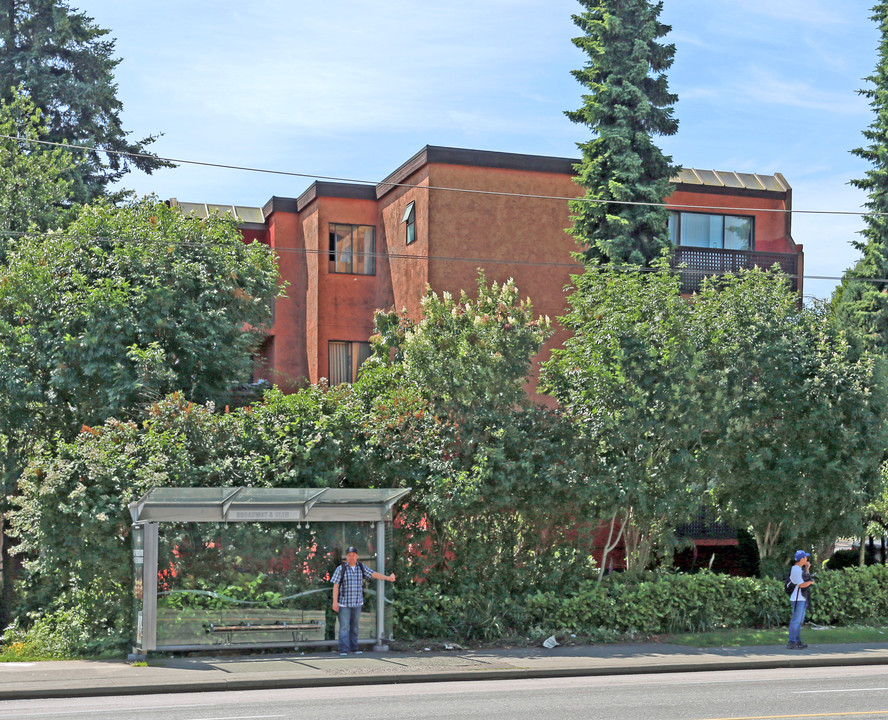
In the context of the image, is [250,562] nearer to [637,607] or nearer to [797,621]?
[637,607]

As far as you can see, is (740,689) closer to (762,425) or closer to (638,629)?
(638,629)

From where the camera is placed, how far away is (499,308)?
20.2m

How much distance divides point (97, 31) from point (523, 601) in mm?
23379

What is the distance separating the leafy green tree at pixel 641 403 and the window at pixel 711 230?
11.5 metres

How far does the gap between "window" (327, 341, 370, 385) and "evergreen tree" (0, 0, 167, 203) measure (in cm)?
859

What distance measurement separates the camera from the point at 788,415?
74.6 feet

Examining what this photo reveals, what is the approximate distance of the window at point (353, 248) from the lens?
32750 millimetres

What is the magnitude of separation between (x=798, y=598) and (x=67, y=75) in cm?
2571

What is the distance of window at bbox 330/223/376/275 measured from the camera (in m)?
32.8

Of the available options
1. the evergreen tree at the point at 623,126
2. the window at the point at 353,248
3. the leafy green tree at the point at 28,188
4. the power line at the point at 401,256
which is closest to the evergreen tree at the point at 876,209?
the power line at the point at 401,256

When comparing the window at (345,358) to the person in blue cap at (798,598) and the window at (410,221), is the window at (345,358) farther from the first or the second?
the person in blue cap at (798,598)

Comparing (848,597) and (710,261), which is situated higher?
(710,261)

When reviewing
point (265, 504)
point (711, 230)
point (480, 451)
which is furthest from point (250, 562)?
point (711, 230)

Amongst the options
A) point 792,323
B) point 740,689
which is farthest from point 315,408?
point 792,323
